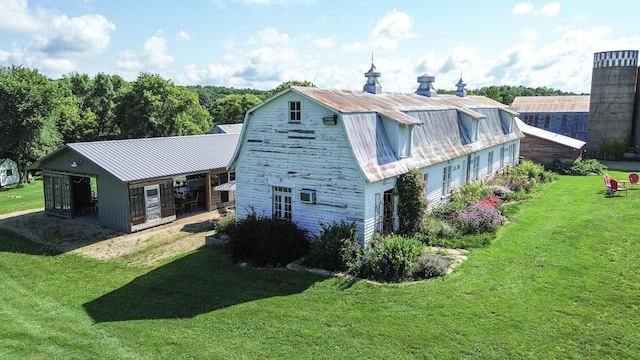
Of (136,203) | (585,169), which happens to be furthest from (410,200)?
(585,169)

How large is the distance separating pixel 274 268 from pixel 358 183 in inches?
150

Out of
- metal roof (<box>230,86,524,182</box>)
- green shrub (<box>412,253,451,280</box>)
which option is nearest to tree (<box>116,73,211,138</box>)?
metal roof (<box>230,86,524,182</box>)

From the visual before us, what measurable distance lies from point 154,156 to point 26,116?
23629mm

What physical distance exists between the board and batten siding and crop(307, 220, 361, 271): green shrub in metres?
0.55

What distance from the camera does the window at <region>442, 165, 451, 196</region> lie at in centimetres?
2033

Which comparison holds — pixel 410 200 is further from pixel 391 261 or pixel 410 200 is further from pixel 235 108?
pixel 235 108

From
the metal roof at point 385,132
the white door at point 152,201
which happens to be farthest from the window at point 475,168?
the white door at point 152,201

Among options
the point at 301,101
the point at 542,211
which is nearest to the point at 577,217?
the point at 542,211

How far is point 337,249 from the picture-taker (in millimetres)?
13898

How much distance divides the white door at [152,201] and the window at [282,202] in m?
7.64

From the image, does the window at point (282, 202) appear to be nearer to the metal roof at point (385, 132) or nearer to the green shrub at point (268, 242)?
the green shrub at point (268, 242)

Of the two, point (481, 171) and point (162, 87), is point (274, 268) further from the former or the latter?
point (162, 87)

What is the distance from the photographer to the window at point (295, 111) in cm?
1537

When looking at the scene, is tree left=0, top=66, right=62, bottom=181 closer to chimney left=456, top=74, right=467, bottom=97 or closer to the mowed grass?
the mowed grass
